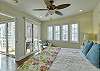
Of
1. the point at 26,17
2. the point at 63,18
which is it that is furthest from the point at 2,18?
the point at 63,18

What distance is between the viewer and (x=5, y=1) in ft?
13.1

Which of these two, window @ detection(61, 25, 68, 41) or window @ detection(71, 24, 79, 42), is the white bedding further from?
window @ detection(61, 25, 68, 41)

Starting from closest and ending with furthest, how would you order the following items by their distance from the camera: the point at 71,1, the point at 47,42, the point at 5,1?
the point at 5,1 → the point at 71,1 → the point at 47,42

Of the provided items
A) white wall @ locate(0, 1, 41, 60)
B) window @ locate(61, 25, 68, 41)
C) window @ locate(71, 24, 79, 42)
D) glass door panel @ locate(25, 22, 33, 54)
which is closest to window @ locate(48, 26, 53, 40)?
window @ locate(61, 25, 68, 41)

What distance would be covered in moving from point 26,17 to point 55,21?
2.65 m

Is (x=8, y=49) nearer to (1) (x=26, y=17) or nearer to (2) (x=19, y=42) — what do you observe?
(2) (x=19, y=42)

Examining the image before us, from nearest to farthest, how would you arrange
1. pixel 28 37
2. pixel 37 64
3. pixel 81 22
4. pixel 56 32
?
pixel 37 64, pixel 28 37, pixel 81 22, pixel 56 32

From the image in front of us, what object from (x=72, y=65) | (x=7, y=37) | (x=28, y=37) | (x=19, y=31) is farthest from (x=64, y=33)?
(x=72, y=65)

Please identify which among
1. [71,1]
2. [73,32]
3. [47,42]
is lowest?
[47,42]

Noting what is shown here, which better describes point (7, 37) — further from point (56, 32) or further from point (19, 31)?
point (56, 32)

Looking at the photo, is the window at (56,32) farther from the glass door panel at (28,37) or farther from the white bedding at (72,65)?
the white bedding at (72,65)

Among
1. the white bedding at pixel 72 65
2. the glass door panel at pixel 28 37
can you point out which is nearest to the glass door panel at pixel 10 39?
the glass door panel at pixel 28 37

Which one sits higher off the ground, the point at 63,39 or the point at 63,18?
the point at 63,18

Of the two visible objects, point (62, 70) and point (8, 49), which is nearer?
point (62, 70)
